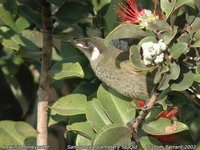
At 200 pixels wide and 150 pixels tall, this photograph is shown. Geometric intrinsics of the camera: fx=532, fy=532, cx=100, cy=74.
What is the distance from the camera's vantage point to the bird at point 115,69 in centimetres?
160

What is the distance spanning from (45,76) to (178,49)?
1.69 feet

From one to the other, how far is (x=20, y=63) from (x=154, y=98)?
100 cm

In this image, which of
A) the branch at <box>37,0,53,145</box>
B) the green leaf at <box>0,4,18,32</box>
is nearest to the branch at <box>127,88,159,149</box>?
the branch at <box>37,0,53,145</box>

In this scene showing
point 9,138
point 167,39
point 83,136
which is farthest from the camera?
point 9,138

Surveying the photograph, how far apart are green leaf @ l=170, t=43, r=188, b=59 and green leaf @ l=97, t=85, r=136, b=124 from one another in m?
0.30

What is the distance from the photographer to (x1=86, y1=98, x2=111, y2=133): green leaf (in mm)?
1598

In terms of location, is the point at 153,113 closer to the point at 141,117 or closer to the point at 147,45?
the point at 141,117

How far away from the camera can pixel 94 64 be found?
1.68 metres

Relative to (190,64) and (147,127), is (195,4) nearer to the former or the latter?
(190,64)

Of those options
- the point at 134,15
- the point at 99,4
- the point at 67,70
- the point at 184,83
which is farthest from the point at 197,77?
the point at 99,4

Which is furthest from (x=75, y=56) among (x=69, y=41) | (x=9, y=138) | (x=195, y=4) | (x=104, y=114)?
(x=195, y=4)

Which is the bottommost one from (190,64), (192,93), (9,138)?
(9,138)

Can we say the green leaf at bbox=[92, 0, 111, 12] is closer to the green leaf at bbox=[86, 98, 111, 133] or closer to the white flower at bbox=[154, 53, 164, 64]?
the green leaf at bbox=[86, 98, 111, 133]

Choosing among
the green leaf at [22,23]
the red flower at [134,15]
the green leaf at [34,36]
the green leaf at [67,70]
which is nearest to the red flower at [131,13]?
the red flower at [134,15]
